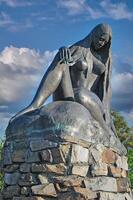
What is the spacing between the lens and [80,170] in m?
6.66

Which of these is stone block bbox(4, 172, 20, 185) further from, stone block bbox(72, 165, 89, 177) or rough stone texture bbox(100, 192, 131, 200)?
rough stone texture bbox(100, 192, 131, 200)

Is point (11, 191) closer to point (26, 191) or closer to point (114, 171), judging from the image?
point (26, 191)

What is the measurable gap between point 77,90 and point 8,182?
1.58 metres

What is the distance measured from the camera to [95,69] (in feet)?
26.9

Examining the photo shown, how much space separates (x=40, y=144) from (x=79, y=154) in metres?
0.49

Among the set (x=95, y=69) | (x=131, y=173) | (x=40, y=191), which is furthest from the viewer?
(x=131, y=173)

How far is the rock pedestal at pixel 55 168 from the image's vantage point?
6.56 m

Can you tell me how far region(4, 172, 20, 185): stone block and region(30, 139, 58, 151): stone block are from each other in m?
0.41

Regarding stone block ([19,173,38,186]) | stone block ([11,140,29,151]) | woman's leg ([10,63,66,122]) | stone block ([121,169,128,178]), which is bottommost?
stone block ([19,173,38,186])

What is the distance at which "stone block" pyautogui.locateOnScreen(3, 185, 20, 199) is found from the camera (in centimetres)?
678

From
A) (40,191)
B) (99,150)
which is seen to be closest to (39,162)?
(40,191)

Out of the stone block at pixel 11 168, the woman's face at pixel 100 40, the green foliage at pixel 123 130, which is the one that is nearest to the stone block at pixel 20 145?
the stone block at pixel 11 168

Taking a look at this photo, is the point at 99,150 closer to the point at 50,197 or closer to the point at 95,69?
the point at 50,197

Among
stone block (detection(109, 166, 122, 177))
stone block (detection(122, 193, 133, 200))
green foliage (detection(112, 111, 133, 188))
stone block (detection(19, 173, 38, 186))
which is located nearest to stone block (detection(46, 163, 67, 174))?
stone block (detection(19, 173, 38, 186))
